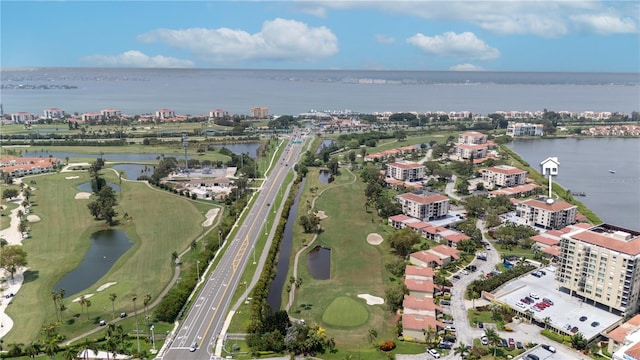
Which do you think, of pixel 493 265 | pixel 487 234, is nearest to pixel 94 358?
pixel 493 265

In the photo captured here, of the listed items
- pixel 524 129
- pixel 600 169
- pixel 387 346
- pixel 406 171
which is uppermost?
pixel 524 129

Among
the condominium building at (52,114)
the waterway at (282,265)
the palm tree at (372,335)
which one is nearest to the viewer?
the palm tree at (372,335)

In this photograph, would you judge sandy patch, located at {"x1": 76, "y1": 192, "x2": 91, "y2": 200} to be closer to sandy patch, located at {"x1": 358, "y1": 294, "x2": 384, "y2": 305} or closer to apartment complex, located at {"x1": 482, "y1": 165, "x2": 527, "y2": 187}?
sandy patch, located at {"x1": 358, "y1": 294, "x2": 384, "y2": 305}

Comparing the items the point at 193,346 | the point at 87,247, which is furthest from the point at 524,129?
the point at 193,346

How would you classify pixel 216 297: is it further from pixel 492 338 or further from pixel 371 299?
pixel 492 338

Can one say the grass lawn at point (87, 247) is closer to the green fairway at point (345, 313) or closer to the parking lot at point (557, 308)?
the green fairway at point (345, 313)

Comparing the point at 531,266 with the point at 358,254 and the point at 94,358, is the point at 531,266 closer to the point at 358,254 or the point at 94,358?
the point at 358,254

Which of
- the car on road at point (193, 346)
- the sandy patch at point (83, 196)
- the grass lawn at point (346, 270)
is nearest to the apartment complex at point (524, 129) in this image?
the grass lawn at point (346, 270)
